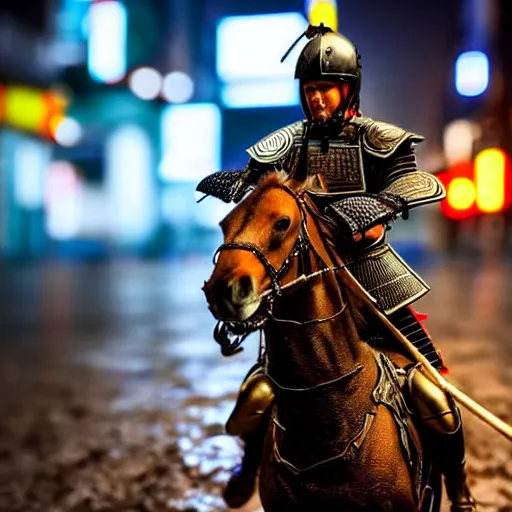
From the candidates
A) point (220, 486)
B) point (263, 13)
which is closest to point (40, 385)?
point (220, 486)

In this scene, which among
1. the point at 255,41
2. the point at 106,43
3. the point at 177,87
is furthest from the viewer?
the point at 177,87

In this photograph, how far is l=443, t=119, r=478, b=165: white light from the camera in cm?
2150

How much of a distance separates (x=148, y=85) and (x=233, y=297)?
94.5 feet

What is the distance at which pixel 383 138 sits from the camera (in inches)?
88.1

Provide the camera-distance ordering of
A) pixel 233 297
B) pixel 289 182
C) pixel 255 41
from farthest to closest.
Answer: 1. pixel 255 41
2. pixel 289 182
3. pixel 233 297

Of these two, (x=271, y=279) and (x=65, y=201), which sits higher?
(x=65, y=201)

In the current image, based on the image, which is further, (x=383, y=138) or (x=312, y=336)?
(x=383, y=138)

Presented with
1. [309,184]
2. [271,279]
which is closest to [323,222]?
[309,184]

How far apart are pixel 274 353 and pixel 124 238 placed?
93.9 ft

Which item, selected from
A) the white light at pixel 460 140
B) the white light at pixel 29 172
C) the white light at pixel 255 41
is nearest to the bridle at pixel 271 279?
the white light at pixel 255 41

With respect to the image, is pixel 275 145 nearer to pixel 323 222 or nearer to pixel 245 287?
pixel 323 222

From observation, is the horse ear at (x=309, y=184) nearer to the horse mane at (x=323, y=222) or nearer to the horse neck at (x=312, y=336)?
the horse mane at (x=323, y=222)

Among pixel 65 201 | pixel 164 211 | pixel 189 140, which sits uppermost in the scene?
pixel 189 140

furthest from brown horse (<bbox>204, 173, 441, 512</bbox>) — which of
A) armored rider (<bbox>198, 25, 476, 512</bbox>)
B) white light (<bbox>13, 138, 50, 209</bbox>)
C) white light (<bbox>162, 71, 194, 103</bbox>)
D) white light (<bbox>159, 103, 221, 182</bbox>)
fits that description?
white light (<bbox>162, 71, 194, 103</bbox>)
